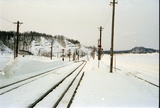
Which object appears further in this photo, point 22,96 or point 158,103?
point 22,96

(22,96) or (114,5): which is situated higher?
(114,5)

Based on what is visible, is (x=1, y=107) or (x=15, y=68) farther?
(x=15, y=68)

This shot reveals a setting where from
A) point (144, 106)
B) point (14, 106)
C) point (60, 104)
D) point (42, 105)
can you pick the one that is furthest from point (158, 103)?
point (14, 106)

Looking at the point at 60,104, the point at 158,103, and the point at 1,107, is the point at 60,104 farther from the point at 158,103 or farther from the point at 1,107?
the point at 158,103

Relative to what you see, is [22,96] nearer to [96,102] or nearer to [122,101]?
[96,102]

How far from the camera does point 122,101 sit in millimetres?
7273

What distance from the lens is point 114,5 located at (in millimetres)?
19531

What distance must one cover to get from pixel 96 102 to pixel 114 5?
14589 millimetres

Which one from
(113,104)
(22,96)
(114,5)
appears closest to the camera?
(113,104)

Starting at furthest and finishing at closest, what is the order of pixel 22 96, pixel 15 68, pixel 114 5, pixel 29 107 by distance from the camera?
1. pixel 114 5
2. pixel 15 68
3. pixel 22 96
4. pixel 29 107

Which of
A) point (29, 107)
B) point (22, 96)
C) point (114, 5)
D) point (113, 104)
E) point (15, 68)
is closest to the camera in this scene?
point (29, 107)

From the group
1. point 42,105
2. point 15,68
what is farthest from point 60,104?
point 15,68

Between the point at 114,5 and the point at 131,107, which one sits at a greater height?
the point at 114,5

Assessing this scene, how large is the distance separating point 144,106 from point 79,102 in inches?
92.7
